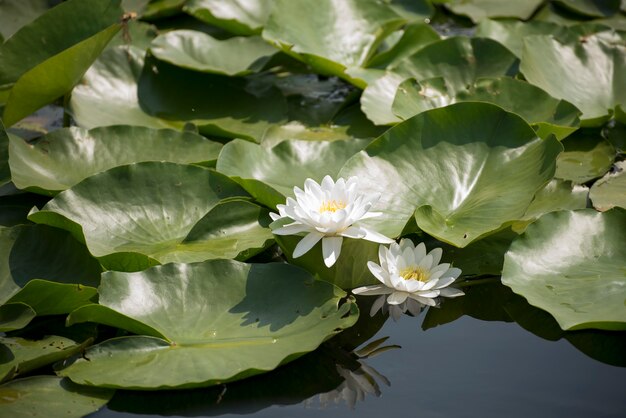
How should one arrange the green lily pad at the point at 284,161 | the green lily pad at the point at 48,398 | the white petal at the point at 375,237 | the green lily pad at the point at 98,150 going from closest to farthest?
the green lily pad at the point at 48,398 → the white petal at the point at 375,237 → the green lily pad at the point at 284,161 → the green lily pad at the point at 98,150

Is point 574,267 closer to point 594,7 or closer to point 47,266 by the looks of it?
point 47,266

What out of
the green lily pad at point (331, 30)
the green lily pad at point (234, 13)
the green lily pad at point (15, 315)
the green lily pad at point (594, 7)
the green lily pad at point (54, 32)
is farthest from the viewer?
the green lily pad at point (594, 7)

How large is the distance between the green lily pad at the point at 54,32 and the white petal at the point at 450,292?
1.16 m

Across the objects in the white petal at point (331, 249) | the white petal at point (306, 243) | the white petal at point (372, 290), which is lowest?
the white petal at point (372, 290)

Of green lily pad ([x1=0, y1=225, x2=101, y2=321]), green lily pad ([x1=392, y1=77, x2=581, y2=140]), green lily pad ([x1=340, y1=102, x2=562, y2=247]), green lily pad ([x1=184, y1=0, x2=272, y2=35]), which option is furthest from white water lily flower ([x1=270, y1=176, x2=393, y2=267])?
green lily pad ([x1=184, y1=0, x2=272, y2=35])

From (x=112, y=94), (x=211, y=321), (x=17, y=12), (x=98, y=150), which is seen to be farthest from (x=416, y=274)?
(x=17, y=12)

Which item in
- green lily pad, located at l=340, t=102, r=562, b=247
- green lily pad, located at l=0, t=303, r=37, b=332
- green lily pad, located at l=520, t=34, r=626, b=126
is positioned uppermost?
green lily pad, located at l=0, t=303, r=37, b=332

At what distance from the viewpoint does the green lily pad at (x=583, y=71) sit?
2.25 metres

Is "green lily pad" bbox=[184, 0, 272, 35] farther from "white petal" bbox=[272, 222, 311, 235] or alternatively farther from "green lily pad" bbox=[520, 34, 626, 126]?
"white petal" bbox=[272, 222, 311, 235]

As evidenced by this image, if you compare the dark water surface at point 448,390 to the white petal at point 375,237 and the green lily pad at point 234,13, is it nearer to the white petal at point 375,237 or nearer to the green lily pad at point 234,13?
the white petal at point 375,237

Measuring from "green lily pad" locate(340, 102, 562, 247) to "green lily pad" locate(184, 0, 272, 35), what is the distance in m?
0.99

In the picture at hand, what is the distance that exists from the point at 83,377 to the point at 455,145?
95cm

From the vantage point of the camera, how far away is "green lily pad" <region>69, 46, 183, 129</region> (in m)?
2.34

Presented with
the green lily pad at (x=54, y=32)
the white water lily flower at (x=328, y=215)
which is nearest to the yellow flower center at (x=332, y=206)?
the white water lily flower at (x=328, y=215)
